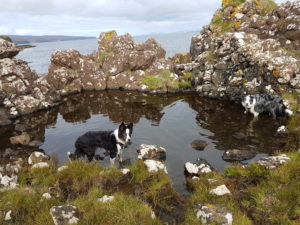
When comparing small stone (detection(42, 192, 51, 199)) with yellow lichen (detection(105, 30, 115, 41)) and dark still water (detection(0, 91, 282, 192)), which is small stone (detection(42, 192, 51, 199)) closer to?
dark still water (detection(0, 91, 282, 192))

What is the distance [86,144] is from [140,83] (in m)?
19.8

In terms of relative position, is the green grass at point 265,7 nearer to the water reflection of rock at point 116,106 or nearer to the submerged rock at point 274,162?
the water reflection of rock at point 116,106

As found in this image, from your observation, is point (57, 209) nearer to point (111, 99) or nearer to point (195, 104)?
point (195, 104)

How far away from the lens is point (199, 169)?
36.2 feet

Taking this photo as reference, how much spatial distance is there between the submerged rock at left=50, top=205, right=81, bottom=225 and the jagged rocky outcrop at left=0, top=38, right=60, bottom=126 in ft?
55.0

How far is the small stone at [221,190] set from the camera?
28.3 ft

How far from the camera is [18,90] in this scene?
23.8 metres

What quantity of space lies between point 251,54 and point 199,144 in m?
13.4

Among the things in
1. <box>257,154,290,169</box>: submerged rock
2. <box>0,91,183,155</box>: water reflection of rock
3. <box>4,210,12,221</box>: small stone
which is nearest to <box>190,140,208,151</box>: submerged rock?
<box>257,154,290,169</box>: submerged rock

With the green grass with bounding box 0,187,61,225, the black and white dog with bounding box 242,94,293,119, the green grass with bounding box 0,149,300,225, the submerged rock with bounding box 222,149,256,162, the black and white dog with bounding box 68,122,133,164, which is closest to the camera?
the green grass with bounding box 0,187,61,225

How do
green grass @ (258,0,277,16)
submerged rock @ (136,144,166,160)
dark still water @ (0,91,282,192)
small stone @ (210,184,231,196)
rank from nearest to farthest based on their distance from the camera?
small stone @ (210,184,231,196), submerged rock @ (136,144,166,160), dark still water @ (0,91,282,192), green grass @ (258,0,277,16)

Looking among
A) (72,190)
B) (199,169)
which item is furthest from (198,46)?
(72,190)

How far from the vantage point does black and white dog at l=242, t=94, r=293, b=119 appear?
58.7 feet

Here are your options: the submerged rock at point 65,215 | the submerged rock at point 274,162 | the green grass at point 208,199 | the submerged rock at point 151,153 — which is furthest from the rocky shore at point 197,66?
the submerged rock at point 65,215
